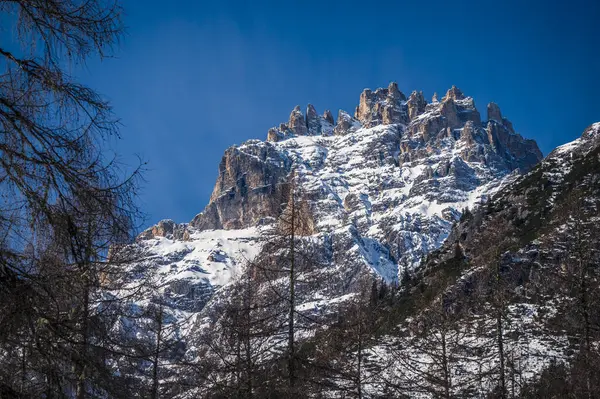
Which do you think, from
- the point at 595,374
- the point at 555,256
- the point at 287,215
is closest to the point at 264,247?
the point at 287,215

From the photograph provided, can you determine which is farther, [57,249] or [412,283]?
[412,283]

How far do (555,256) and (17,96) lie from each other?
18.9 m

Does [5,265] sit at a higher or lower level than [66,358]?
higher

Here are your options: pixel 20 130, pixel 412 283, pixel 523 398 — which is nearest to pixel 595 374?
pixel 523 398

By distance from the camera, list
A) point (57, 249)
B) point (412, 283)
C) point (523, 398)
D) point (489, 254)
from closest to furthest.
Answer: point (57, 249) < point (523, 398) < point (489, 254) < point (412, 283)

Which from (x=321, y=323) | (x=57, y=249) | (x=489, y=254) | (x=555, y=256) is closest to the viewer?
(x=57, y=249)

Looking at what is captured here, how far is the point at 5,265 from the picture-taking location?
12.6 feet

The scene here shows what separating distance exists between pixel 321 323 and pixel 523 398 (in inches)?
242

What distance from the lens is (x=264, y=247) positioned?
1352 cm

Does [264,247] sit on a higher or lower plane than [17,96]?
higher

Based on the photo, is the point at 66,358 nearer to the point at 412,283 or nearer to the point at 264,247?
the point at 264,247

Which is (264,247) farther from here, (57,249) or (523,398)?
(57,249)

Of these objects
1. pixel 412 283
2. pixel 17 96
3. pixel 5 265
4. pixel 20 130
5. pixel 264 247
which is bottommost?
pixel 5 265

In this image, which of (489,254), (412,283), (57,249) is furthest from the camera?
(412,283)
